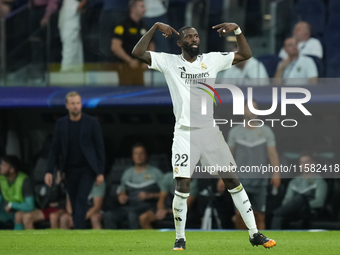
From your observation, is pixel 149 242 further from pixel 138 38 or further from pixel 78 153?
pixel 138 38

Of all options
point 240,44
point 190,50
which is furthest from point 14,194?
point 240,44

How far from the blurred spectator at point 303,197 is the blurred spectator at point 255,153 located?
1.43 feet

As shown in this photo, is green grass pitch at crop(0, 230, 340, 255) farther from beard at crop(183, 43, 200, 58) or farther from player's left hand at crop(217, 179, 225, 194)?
beard at crop(183, 43, 200, 58)

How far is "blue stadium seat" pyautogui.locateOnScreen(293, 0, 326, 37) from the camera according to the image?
10.2 meters

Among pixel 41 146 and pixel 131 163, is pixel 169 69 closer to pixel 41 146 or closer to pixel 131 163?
pixel 131 163

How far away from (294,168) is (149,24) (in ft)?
9.76

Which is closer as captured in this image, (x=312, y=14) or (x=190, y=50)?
(x=190, y=50)

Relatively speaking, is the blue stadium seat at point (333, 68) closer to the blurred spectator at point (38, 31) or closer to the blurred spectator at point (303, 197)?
the blurred spectator at point (303, 197)

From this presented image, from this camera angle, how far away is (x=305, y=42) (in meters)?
10.1

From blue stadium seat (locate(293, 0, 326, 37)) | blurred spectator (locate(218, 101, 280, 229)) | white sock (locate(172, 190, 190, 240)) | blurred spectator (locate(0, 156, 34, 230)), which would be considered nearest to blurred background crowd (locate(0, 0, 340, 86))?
blue stadium seat (locate(293, 0, 326, 37))

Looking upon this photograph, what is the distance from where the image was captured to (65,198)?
10633mm

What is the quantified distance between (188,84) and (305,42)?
14.6ft

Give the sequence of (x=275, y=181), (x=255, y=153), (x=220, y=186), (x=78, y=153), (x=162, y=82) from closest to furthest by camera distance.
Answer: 1. (x=78, y=153)
2. (x=275, y=181)
3. (x=255, y=153)
4. (x=220, y=186)
5. (x=162, y=82)

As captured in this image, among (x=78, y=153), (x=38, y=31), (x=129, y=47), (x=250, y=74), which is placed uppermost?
(x=38, y=31)
